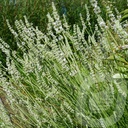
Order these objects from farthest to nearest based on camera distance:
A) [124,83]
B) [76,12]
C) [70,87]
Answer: [76,12] < [70,87] < [124,83]

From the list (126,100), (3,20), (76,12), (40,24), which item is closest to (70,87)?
(126,100)

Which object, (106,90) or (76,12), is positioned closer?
(106,90)

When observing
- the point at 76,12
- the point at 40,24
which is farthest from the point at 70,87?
the point at 76,12

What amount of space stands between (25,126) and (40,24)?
262cm

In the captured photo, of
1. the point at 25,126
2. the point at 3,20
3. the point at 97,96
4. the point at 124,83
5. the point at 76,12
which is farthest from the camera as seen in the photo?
the point at 76,12

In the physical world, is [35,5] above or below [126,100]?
above

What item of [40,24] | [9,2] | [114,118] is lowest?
[114,118]

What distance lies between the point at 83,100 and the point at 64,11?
3.72 metres

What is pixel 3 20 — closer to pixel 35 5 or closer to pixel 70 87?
pixel 35 5

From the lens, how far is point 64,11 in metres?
5.93

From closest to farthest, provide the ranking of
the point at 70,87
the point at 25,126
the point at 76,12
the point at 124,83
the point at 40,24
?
the point at 124,83 → the point at 70,87 → the point at 25,126 → the point at 40,24 → the point at 76,12

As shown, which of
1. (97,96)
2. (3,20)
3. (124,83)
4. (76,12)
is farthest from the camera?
(76,12)

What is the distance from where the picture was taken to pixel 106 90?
2.28m

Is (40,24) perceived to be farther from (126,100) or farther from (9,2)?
(126,100)
